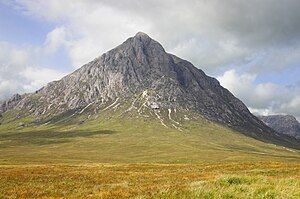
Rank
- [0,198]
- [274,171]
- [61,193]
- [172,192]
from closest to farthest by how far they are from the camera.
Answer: [172,192], [0,198], [61,193], [274,171]

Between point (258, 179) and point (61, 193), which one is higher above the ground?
point (258, 179)

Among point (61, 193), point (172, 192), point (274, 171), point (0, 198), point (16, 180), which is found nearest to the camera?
point (172, 192)

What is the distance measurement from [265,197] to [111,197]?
870 centimetres

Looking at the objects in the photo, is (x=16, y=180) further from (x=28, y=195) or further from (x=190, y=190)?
(x=190, y=190)

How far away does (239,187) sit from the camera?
76.6 feet

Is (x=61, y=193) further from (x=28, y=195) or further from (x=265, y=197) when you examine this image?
(x=265, y=197)

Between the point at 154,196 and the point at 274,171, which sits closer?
the point at 154,196

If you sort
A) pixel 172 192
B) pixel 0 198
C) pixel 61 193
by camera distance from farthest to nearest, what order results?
pixel 61 193
pixel 0 198
pixel 172 192

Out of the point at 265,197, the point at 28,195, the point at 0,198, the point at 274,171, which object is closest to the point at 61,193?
the point at 28,195

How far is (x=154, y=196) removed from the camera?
21.6 m

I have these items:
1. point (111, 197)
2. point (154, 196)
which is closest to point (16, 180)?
point (111, 197)

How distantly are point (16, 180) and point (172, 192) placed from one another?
2385 cm

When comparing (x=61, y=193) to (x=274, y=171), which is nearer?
(x=61, y=193)

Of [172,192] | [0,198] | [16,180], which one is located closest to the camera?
[172,192]
